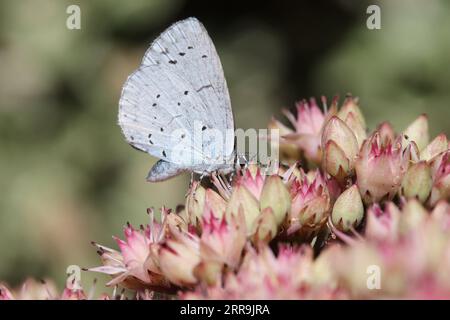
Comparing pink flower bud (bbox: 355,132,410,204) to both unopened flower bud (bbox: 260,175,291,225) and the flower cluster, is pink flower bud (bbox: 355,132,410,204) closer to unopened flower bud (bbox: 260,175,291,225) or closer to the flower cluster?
the flower cluster

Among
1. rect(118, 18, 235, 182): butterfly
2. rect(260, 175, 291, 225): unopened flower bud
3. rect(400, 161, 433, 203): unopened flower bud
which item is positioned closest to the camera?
rect(260, 175, 291, 225): unopened flower bud

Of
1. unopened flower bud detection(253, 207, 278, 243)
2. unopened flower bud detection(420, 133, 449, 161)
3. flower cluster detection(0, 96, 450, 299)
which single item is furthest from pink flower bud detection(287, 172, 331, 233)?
unopened flower bud detection(420, 133, 449, 161)

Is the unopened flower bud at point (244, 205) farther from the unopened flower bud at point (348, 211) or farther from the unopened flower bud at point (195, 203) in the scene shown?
the unopened flower bud at point (348, 211)

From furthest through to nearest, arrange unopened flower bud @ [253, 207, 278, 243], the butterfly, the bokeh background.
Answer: the bokeh background → the butterfly → unopened flower bud @ [253, 207, 278, 243]

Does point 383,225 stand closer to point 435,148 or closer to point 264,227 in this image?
point 264,227

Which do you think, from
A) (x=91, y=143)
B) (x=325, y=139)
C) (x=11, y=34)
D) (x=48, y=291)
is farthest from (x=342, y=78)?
(x=48, y=291)

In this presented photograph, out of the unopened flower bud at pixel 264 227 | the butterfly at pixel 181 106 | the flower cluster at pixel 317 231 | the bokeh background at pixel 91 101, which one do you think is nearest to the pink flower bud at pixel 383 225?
the flower cluster at pixel 317 231
